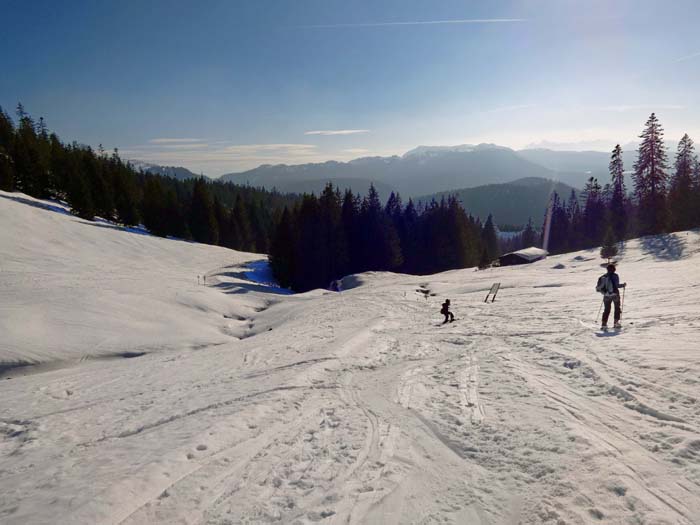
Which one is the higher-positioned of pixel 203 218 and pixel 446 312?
pixel 203 218

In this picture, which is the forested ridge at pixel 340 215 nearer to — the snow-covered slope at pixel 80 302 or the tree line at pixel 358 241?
the tree line at pixel 358 241

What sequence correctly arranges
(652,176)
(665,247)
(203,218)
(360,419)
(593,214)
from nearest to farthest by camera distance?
(360,419) → (665,247) → (652,176) → (203,218) → (593,214)

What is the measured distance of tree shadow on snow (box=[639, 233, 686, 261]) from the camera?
1284 inches

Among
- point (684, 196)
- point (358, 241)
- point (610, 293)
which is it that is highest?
point (684, 196)

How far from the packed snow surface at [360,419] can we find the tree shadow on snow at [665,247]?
2030cm

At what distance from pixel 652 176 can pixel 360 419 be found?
6139 centimetres

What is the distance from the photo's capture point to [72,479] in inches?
210

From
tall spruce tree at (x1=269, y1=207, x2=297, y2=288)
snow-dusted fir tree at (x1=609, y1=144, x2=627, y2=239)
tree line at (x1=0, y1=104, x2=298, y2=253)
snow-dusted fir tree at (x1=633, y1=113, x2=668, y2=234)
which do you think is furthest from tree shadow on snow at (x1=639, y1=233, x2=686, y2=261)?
tree line at (x1=0, y1=104, x2=298, y2=253)

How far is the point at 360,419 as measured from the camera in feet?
23.9

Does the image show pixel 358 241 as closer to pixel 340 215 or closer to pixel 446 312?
pixel 340 215

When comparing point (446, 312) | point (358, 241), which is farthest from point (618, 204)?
point (446, 312)

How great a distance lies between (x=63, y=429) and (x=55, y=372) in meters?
6.48

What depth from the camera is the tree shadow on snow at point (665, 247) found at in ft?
107

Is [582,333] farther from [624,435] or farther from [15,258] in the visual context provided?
[15,258]
